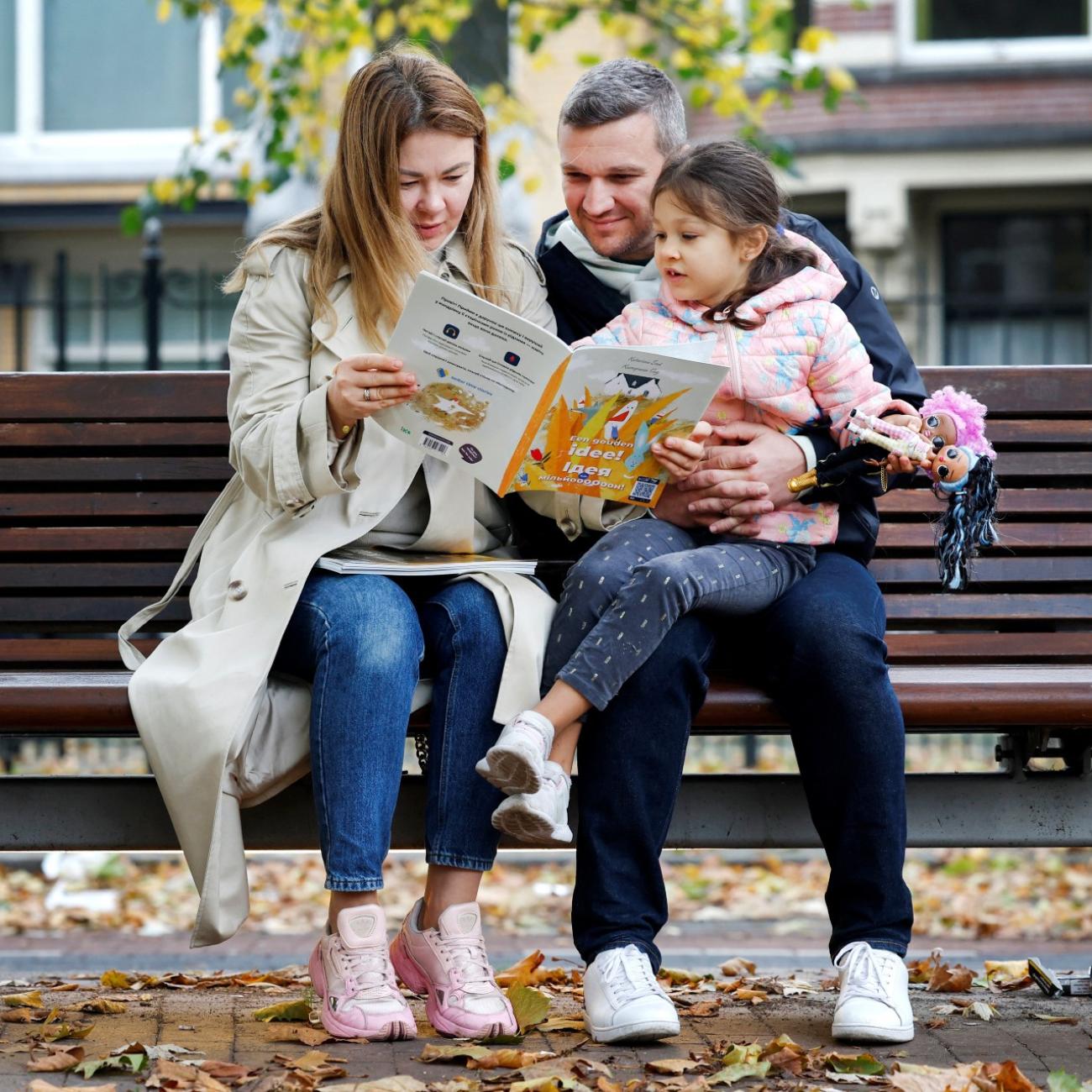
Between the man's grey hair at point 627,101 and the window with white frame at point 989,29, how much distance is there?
9491 mm

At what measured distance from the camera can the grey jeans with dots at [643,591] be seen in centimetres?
284

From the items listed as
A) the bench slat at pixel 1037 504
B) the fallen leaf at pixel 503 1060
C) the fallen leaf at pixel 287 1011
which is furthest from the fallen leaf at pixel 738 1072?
the bench slat at pixel 1037 504

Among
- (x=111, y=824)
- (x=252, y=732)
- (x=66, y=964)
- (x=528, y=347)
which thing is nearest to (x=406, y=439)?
(x=528, y=347)

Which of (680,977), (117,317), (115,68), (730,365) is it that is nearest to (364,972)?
(680,977)

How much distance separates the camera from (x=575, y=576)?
3035 mm

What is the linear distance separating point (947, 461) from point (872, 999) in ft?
3.05

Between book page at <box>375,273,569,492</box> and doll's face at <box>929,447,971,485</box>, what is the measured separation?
2.28ft

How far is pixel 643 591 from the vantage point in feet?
9.46

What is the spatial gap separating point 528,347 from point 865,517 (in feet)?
2.55

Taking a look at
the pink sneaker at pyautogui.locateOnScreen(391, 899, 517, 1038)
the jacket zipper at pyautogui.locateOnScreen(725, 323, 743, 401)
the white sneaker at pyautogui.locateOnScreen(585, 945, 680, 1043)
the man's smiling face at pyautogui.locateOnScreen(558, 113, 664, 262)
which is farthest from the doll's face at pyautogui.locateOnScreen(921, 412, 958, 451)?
the pink sneaker at pyautogui.locateOnScreen(391, 899, 517, 1038)

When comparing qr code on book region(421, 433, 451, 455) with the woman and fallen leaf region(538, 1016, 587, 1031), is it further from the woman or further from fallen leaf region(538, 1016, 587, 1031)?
fallen leaf region(538, 1016, 587, 1031)

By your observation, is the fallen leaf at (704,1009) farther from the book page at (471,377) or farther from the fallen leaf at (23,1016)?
the fallen leaf at (23,1016)

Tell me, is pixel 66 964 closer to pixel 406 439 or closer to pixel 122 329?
pixel 406 439

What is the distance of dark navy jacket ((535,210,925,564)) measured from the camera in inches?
127
